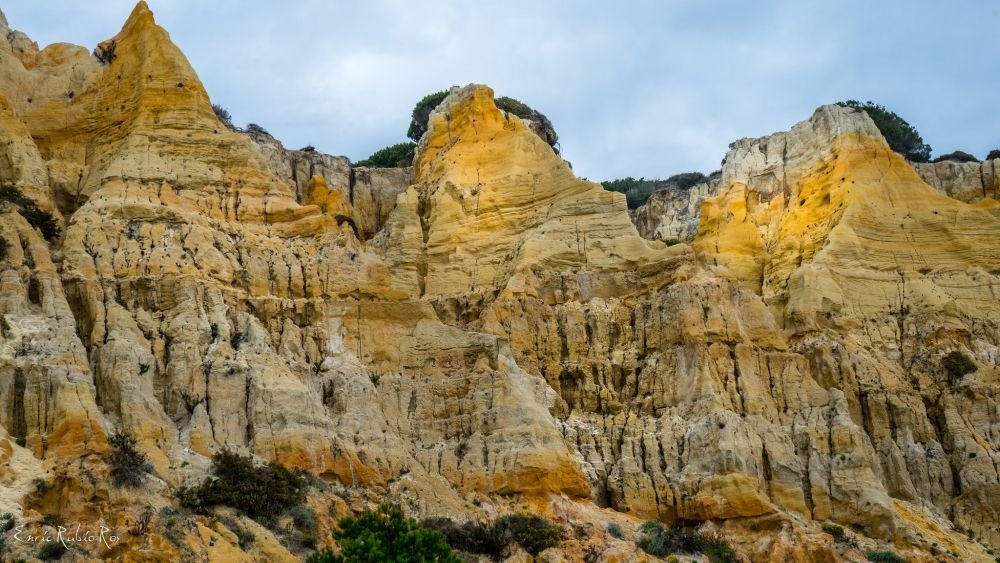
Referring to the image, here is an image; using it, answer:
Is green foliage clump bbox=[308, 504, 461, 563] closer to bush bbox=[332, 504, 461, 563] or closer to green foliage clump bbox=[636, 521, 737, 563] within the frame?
bush bbox=[332, 504, 461, 563]

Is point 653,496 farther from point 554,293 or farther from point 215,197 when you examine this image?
point 215,197

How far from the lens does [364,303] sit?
5356 centimetres

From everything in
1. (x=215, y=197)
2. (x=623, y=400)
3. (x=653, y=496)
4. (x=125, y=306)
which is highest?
(x=215, y=197)

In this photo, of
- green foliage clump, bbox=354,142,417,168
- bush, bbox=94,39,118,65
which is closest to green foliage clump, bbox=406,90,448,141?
green foliage clump, bbox=354,142,417,168

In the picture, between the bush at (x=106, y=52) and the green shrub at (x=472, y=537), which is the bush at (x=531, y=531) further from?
the bush at (x=106, y=52)

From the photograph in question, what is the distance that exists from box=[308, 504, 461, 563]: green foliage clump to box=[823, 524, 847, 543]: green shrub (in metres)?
15.1

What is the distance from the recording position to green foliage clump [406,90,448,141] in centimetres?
8494

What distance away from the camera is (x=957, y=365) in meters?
56.5

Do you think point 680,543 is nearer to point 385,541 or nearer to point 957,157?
point 385,541

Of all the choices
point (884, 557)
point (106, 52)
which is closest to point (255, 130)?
point (106, 52)

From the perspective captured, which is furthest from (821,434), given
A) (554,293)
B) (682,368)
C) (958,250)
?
(958,250)

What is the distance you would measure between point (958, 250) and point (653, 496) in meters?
23.2

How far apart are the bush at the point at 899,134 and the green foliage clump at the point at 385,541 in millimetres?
50582

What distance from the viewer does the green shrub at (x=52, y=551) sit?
111 ft
